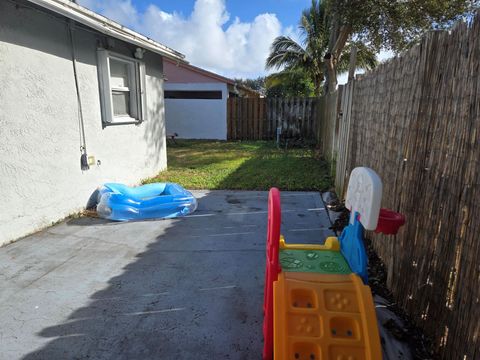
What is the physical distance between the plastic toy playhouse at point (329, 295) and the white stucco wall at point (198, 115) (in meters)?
12.8

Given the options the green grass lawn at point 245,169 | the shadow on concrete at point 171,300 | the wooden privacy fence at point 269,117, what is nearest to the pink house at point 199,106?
the wooden privacy fence at point 269,117

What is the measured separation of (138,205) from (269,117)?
10.5 meters

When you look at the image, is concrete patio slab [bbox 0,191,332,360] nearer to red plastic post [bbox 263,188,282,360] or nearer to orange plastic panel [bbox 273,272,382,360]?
red plastic post [bbox 263,188,282,360]

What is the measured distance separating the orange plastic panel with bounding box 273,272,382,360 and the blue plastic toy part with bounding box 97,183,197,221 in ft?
10.6

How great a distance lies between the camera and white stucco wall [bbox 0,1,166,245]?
145 inches

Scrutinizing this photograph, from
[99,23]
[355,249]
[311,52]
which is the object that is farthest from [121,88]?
[311,52]

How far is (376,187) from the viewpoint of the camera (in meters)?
1.83

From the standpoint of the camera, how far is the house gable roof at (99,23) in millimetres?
3785

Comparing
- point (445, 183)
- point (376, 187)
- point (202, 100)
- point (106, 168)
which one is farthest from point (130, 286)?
point (202, 100)

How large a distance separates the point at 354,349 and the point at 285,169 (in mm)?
6419

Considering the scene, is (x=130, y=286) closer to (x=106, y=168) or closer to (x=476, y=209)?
(x=476, y=209)

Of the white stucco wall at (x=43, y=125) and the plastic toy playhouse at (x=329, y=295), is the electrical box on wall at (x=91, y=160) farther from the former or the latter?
the plastic toy playhouse at (x=329, y=295)

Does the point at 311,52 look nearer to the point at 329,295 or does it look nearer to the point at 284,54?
the point at 284,54

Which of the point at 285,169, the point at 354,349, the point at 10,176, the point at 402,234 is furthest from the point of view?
the point at 285,169
